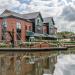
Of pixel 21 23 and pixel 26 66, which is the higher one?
pixel 21 23

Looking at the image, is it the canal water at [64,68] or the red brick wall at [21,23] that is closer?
the canal water at [64,68]

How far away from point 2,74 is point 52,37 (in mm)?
56350

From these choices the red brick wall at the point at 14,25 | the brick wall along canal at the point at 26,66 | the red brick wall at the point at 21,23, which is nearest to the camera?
the brick wall along canal at the point at 26,66

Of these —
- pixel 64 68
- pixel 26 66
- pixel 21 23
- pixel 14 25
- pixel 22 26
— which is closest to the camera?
pixel 64 68

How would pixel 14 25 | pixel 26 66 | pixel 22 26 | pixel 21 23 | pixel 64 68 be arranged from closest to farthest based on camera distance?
pixel 64 68 < pixel 26 66 < pixel 14 25 < pixel 21 23 < pixel 22 26

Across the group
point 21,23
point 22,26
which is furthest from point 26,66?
point 22,26

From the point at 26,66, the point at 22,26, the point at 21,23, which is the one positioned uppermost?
the point at 21,23

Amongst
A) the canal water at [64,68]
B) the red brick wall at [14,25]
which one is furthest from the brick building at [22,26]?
the canal water at [64,68]

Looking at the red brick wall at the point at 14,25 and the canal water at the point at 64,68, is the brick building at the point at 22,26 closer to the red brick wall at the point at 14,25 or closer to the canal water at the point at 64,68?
the red brick wall at the point at 14,25

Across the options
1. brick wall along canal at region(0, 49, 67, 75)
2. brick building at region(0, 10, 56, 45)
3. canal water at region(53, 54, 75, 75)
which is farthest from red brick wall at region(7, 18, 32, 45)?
canal water at region(53, 54, 75, 75)

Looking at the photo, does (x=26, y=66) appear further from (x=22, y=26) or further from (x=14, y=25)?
(x=22, y=26)

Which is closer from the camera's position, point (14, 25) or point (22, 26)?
point (14, 25)

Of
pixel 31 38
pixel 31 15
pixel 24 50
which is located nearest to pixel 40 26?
pixel 31 15

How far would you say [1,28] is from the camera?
163 feet
